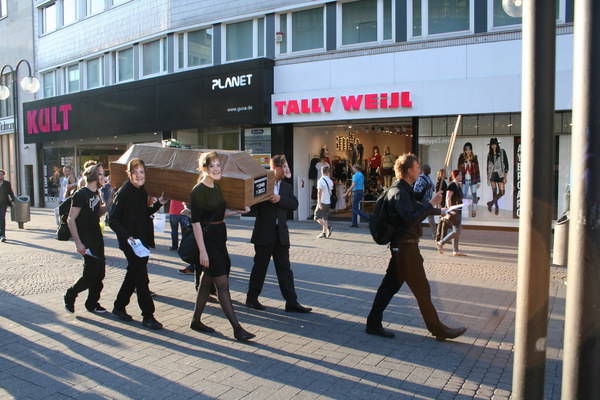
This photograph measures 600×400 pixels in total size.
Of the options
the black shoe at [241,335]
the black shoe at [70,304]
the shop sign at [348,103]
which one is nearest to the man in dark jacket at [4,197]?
the shop sign at [348,103]

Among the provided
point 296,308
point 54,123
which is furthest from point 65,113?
point 296,308

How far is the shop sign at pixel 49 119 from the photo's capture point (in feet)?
71.4

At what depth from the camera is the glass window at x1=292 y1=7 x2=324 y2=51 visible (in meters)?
15.0

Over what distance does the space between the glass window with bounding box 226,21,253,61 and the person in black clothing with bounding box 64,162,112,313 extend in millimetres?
11276

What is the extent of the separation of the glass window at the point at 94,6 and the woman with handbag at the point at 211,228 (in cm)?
1892

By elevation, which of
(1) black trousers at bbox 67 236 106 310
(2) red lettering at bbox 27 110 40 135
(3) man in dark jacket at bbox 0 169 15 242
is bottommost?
(1) black trousers at bbox 67 236 106 310

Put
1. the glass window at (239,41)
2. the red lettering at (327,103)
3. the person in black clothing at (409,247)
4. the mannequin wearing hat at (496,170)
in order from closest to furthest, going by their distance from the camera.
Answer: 1. the person in black clothing at (409,247)
2. the mannequin wearing hat at (496,170)
3. the red lettering at (327,103)
4. the glass window at (239,41)

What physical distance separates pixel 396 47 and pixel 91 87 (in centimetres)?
1420

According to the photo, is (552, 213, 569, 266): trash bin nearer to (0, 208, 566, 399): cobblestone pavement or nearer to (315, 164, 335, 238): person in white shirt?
(0, 208, 566, 399): cobblestone pavement

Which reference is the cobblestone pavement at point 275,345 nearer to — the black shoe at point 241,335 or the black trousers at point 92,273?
the black shoe at point 241,335

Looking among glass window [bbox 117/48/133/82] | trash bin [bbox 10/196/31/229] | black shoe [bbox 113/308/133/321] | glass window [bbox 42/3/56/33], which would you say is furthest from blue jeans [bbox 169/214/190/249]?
glass window [bbox 42/3/56/33]

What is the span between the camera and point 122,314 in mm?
5746

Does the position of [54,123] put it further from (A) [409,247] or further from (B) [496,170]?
(A) [409,247]

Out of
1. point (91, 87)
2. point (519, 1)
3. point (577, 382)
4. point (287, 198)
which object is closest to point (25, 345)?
point (287, 198)
